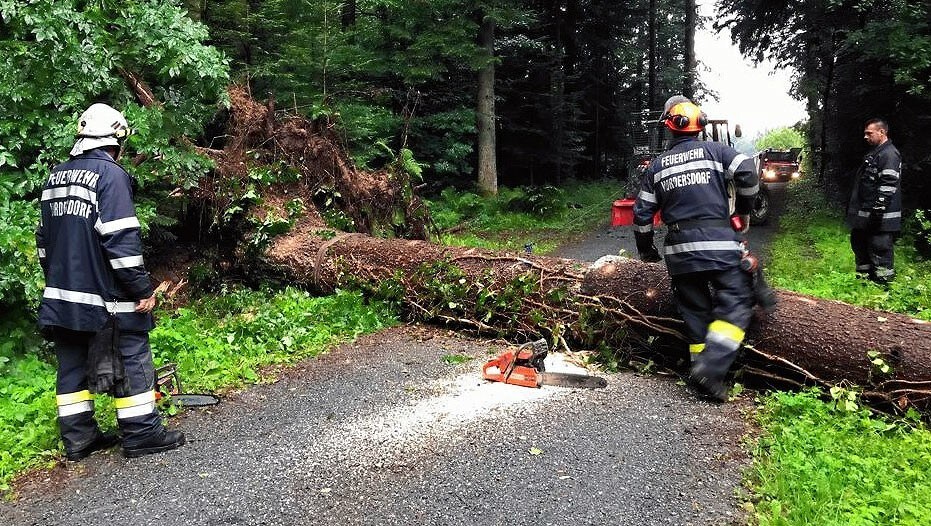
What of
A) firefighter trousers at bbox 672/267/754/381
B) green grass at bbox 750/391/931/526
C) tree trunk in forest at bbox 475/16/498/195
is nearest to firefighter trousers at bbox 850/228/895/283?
firefighter trousers at bbox 672/267/754/381

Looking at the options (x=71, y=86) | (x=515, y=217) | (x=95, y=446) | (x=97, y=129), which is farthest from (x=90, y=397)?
(x=515, y=217)

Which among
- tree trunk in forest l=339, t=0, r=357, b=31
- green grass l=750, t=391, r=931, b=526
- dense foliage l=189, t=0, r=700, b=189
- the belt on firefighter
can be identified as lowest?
green grass l=750, t=391, r=931, b=526

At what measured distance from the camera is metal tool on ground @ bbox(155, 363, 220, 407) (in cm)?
421

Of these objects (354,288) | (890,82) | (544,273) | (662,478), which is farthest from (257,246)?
(890,82)

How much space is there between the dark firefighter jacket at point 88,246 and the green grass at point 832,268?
6.07 metres

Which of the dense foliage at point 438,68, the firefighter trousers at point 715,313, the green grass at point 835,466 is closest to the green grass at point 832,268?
the green grass at point 835,466

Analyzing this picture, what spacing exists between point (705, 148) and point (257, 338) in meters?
4.23

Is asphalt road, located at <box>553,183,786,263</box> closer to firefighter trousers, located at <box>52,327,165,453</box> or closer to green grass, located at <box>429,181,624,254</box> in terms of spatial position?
green grass, located at <box>429,181,624,254</box>

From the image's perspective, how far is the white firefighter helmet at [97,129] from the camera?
3.58m

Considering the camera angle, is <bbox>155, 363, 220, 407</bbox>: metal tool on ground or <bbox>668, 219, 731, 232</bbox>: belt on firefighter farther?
<bbox>668, 219, 731, 232</bbox>: belt on firefighter

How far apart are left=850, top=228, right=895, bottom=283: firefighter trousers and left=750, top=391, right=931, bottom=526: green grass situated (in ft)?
11.4

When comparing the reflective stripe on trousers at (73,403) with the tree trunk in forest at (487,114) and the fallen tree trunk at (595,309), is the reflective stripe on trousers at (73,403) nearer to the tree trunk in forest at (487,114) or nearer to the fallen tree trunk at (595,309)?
the fallen tree trunk at (595,309)

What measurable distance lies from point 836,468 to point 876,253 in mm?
4530

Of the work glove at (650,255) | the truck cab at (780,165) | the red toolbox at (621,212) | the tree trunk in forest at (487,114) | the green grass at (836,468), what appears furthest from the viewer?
the truck cab at (780,165)
